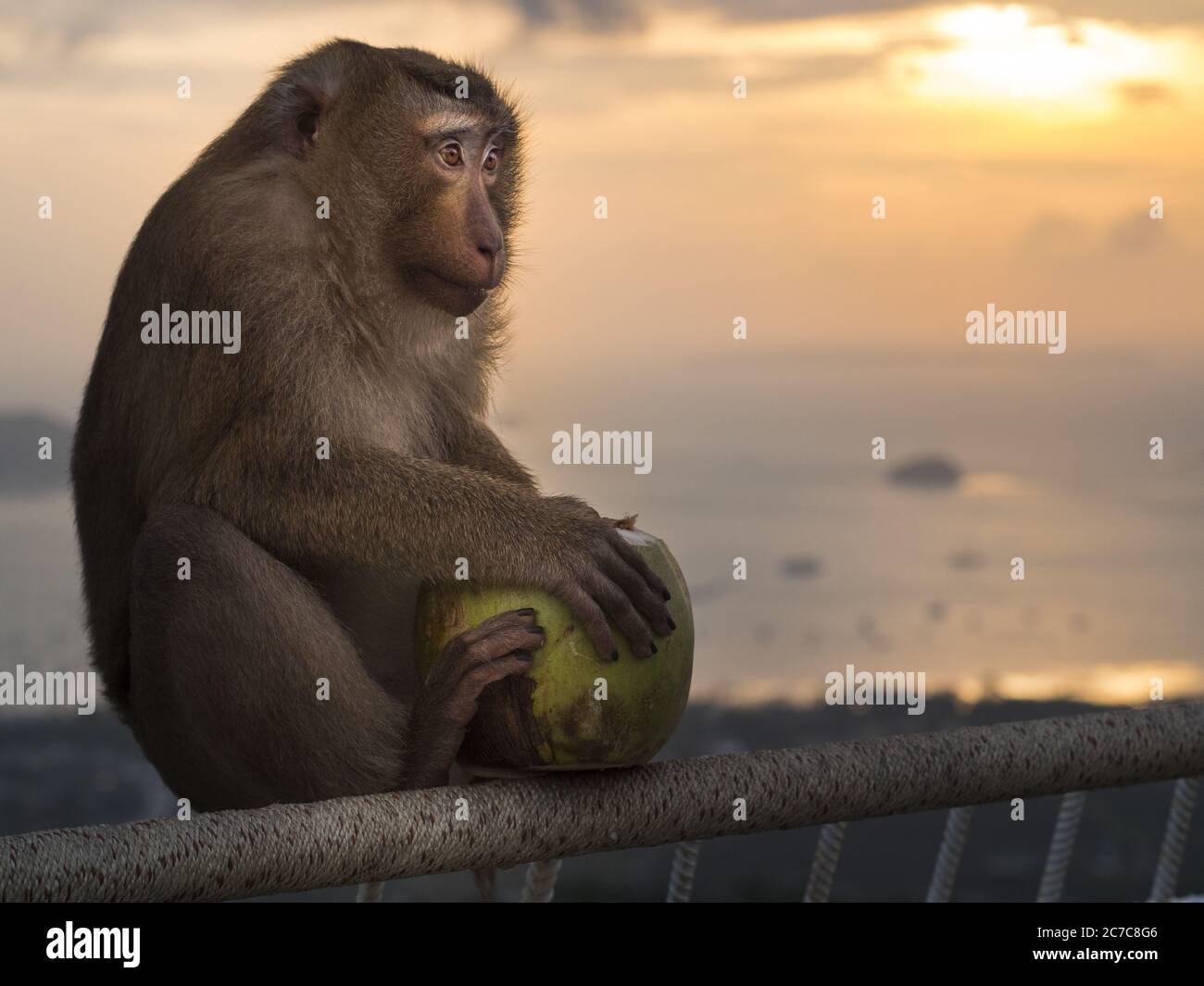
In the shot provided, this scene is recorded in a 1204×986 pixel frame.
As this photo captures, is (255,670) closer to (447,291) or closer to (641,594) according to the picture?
(641,594)

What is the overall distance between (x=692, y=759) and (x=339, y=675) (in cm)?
79

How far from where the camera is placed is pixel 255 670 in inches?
131

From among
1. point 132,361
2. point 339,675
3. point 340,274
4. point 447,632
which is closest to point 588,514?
point 447,632

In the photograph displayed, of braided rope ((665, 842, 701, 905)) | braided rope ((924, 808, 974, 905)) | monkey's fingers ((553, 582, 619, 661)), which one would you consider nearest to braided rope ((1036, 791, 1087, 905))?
braided rope ((924, 808, 974, 905))

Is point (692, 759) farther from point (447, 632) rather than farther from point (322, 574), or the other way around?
point (322, 574)

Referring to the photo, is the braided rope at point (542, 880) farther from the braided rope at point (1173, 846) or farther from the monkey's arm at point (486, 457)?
the braided rope at point (1173, 846)

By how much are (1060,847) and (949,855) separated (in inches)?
14.0

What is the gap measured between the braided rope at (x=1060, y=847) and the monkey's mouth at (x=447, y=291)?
2170 mm

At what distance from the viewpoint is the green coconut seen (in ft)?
9.98

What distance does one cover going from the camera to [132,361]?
12.4 feet

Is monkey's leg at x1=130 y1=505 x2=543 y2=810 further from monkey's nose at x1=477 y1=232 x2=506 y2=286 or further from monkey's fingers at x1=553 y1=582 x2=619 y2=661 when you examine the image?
monkey's nose at x1=477 y1=232 x2=506 y2=286

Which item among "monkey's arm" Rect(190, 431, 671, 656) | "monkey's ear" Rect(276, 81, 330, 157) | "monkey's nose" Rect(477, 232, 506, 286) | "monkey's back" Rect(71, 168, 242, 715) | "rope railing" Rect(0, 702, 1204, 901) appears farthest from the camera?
"monkey's ear" Rect(276, 81, 330, 157)

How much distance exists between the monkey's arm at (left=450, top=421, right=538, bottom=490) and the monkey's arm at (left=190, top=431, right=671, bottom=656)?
55 cm

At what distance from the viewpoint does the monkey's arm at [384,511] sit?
3.29 m
